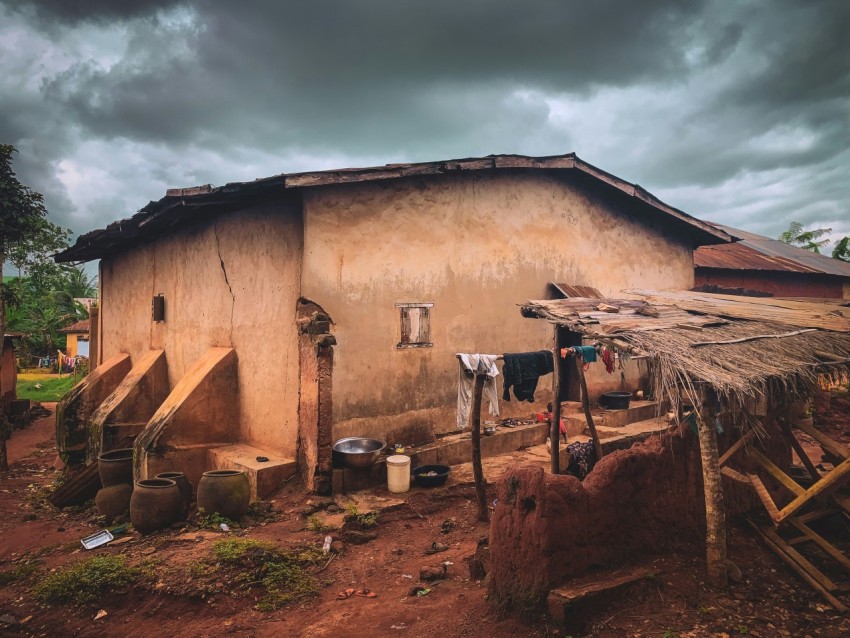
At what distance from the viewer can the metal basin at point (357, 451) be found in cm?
761

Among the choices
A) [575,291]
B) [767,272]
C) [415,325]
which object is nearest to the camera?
[415,325]

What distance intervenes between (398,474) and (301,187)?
4499 mm

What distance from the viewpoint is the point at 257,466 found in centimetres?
766

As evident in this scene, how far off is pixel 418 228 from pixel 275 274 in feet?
8.19

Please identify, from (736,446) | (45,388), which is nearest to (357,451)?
(736,446)

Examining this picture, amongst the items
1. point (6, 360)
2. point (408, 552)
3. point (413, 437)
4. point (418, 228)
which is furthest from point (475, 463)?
point (6, 360)

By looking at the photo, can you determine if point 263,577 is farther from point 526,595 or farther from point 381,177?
point 381,177

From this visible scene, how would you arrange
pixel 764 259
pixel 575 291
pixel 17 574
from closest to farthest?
1. pixel 17 574
2. pixel 575 291
3. pixel 764 259

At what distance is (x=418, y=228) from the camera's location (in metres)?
8.98

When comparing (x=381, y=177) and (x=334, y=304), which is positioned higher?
(x=381, y=177)

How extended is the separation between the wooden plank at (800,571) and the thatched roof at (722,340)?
1.48 metres

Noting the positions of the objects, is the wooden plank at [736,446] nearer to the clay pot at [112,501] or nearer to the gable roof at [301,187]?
the gable roof at [301,187]

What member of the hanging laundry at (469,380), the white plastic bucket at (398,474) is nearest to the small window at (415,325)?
the hanging laundry at (469,380)

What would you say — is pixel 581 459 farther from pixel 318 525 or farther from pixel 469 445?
pixel 318 525
